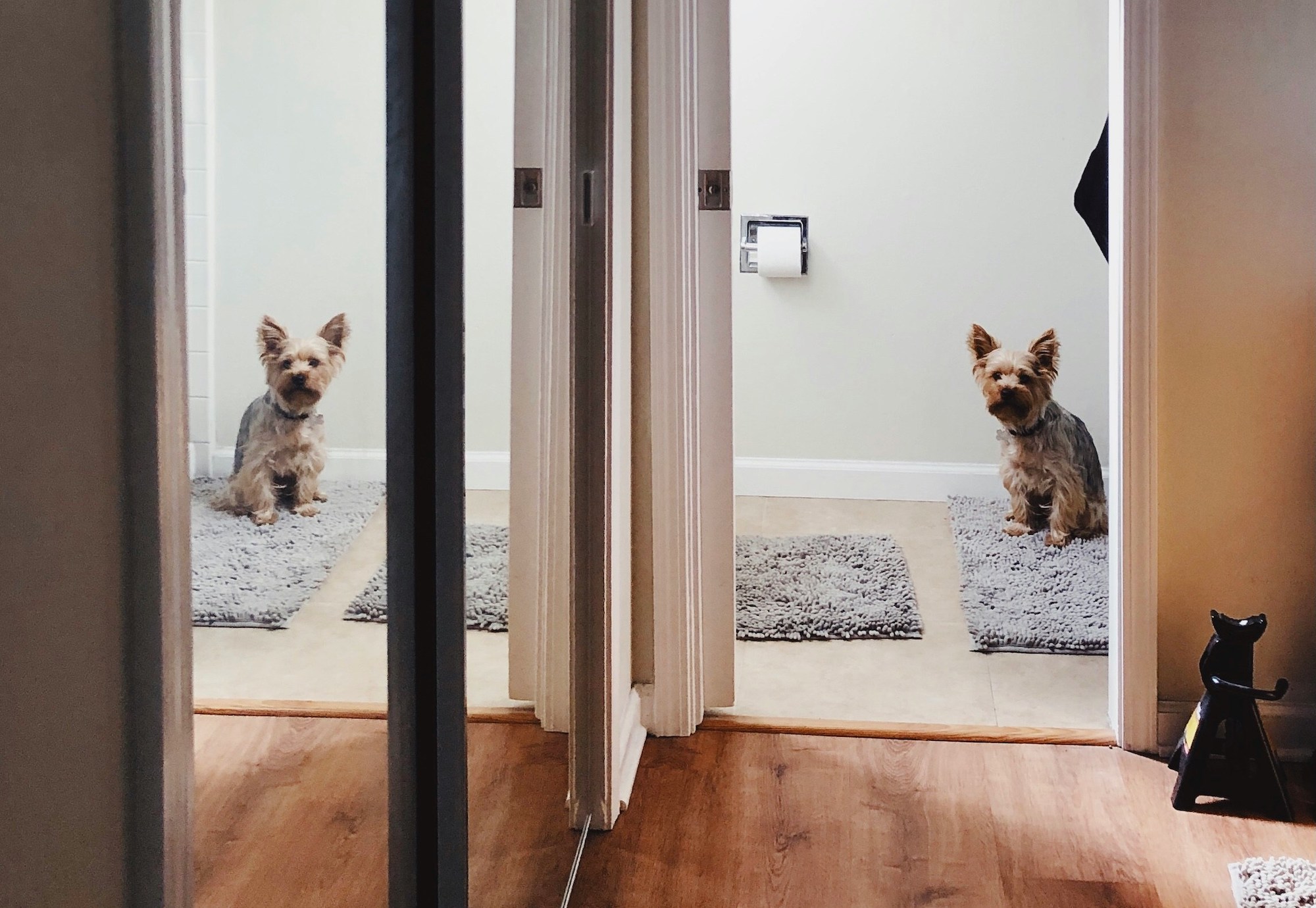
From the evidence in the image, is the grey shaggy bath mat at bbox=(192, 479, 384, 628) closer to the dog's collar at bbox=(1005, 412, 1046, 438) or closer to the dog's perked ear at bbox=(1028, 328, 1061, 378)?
the dog's collar at bbox=(1005, 412, 1046, 438)

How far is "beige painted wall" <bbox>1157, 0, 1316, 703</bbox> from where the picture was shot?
1981 millimetres

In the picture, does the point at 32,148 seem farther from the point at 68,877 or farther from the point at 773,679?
the point at 773,679

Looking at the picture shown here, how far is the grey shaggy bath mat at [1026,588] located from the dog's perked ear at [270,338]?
2325 mm

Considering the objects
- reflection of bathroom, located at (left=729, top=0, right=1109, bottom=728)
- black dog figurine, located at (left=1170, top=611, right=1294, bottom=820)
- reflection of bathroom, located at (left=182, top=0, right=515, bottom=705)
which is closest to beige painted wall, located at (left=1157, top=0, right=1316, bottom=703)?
black dog figurine, located at (left=1170, top=611, right=1294, bottom=820)

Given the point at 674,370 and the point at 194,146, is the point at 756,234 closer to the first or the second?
the point at 674,370

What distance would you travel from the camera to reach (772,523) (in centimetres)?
371

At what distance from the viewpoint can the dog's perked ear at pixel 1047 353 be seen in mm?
3711

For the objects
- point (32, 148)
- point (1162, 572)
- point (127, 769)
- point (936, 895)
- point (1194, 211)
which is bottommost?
point (936, 895)

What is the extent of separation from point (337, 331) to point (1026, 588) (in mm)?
2716

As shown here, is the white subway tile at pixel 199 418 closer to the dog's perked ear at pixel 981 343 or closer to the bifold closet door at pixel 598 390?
the bifold closet door at pixel 598 390

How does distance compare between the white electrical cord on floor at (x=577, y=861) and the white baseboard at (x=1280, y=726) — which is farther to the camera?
the white baseboard at (x=1280, y=726)

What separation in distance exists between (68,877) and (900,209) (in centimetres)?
371

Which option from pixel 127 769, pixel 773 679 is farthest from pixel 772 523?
pixel 127 769

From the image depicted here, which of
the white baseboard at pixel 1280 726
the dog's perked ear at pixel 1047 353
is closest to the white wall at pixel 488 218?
the white baseboard at pixel 1280 726
